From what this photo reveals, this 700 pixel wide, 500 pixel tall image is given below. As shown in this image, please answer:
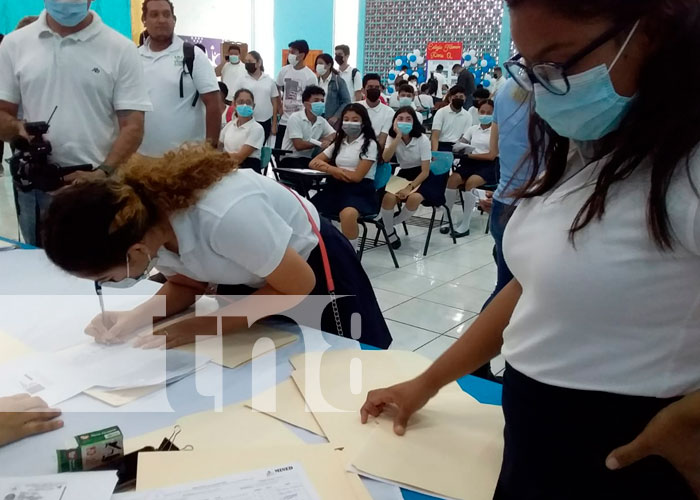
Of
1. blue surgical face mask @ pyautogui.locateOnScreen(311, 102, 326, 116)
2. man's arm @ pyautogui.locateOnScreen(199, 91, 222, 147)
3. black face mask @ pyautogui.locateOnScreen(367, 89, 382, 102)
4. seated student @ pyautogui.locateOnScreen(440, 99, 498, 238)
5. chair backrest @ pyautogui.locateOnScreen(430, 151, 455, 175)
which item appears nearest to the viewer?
man's arm @ pyautogui.locateOnScreen(199, 91, 222, 147)

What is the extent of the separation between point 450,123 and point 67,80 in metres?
4.49

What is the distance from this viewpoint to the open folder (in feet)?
2.72

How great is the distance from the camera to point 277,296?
4.57 ft

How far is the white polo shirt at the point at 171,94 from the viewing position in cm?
303

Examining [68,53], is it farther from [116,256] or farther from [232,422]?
[232,422]

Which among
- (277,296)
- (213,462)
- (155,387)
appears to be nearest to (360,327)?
(277,296)

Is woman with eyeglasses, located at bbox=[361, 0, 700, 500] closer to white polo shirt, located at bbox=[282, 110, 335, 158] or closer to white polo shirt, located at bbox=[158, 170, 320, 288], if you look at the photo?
white polo shirt, located at bbox=[158, 170, 320, 288]

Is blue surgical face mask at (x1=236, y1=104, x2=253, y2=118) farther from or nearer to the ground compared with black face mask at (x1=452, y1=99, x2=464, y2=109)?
nearer to the ground

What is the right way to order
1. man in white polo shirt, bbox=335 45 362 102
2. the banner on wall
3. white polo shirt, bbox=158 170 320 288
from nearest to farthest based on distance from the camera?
white polo shirt, bbox=158 170 320 288, man in white polo shirt, bbox=335 45 362 102, the banner on wall

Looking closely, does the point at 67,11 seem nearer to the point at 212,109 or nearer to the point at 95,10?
the point at 212,109

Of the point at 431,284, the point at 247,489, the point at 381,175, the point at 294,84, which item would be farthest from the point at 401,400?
the point at 294,84

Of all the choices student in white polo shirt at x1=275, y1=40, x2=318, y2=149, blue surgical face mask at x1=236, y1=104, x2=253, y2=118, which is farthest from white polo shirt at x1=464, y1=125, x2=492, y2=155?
student in white polo shirt at x1=275, y1=40, x2=318, y2=149

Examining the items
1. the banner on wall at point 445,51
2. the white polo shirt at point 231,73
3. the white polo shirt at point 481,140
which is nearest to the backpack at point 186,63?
the white polo shirt at point 481,140

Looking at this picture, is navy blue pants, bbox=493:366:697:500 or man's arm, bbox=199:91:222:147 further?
man's arm, bbox=199:91:222:147
